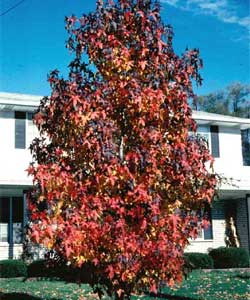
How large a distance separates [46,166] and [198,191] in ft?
6.57

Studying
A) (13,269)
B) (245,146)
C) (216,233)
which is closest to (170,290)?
(13,269)

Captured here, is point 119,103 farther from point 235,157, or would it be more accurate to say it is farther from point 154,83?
point 235,157

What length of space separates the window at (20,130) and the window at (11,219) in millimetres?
2297

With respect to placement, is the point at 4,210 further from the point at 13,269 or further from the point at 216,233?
the point at 216,233

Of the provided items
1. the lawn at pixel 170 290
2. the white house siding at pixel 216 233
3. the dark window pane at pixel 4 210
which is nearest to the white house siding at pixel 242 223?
the white house siding at pixel 216 233

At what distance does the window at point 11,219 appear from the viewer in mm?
19656

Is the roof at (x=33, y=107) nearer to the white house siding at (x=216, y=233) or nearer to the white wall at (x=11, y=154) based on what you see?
the white wall at (x=11, y=154)

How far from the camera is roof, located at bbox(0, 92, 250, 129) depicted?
18722mm

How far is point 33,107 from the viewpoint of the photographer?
19109mm

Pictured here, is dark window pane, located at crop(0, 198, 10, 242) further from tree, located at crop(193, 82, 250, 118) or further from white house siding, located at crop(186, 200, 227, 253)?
tree, located at crop(193, 82, 250, 118)

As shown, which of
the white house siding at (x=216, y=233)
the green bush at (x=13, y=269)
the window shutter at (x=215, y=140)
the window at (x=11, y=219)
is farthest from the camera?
the window shutter at (x=215, y=140)

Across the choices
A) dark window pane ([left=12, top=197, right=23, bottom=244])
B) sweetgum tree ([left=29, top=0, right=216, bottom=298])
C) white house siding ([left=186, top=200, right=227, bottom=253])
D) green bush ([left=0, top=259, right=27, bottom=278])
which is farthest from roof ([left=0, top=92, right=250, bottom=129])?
sweetgum tree ([left=29, top=0, right=216, bottom=298])

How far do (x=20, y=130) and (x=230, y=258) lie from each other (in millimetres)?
9356

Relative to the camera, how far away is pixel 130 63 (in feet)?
22.0
